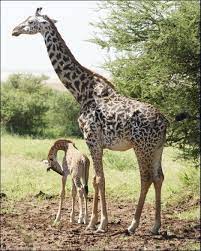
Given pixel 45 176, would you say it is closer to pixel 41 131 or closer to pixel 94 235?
pixel 94 235

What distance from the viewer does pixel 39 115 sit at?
30172mm

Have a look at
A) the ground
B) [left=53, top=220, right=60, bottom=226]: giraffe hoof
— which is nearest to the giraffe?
the ground

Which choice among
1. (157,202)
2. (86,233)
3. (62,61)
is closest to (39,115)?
(62,61)

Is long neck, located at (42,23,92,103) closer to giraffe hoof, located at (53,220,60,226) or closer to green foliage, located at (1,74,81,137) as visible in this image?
giraffe hoof, located at (53,220,60,226)

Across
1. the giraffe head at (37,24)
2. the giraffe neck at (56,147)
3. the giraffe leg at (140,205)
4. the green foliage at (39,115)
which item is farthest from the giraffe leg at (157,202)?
the green foliage at (39,115)

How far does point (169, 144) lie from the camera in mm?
10086

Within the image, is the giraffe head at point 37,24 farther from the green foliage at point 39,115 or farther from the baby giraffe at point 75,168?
the green foliage at point 39,115

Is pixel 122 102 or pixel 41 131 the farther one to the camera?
pixel 41 131

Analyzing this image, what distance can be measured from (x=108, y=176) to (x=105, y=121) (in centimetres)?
652

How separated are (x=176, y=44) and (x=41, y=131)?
852 inches

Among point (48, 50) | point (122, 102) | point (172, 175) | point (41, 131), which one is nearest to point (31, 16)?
point (48, 50)

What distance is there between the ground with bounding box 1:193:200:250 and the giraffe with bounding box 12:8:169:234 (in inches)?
11.8

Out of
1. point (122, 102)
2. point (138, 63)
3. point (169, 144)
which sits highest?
point (138, 63)

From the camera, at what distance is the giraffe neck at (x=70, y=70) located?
837 cm
